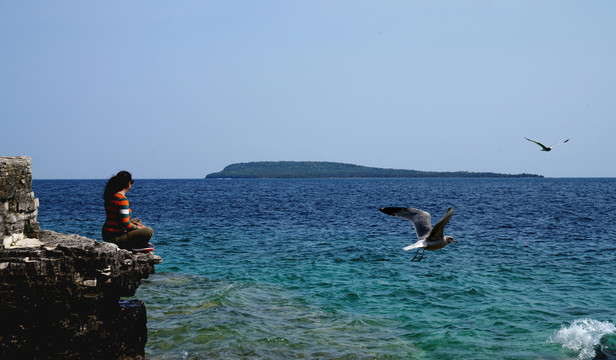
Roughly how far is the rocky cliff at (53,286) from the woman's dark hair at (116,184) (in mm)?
967

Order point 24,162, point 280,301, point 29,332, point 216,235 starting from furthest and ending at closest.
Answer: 1. point 216,235
2. point 280,301
3. point 24,162
4. point 29,332

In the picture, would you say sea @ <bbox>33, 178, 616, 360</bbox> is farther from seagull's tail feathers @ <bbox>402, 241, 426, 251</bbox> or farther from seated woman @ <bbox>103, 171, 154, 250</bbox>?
seagull's tail feathers @ <bbox>402, 241, 426, 251</bbox>

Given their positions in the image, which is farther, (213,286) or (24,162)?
A: (213,286)

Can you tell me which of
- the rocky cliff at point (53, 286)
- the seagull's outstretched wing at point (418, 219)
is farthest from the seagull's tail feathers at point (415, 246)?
the rocky cliff at point (53, 286)

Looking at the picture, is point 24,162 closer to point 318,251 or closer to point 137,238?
Result: point 137,238

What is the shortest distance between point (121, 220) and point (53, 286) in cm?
170

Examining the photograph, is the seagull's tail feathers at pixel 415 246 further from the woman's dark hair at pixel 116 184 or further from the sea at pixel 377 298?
the woman's dark hair at pixel 116 184

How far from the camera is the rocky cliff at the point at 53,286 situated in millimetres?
8750

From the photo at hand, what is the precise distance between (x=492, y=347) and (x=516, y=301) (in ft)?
15.0

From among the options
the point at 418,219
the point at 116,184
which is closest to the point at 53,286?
the point at 116,184

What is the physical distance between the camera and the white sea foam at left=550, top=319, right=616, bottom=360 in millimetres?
12023

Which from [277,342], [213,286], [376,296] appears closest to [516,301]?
[376,296]

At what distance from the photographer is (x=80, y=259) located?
9102mm

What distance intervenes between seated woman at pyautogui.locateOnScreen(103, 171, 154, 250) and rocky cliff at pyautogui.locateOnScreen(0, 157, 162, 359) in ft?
0.87
